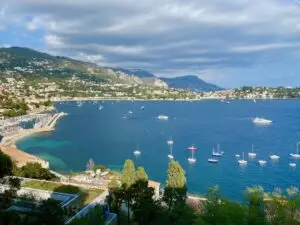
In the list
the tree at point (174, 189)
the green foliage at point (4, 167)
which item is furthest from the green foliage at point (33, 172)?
the tree at point (174, 189)

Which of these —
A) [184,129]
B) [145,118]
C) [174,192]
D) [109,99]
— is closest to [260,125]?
[184,129]

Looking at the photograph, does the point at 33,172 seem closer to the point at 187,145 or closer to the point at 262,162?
the point at 262,162

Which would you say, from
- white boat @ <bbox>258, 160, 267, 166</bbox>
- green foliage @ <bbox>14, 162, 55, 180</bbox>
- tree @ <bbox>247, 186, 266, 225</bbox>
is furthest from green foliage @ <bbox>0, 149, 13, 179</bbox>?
white boat @ <bbox>258, 160, 267, 166</bbox>

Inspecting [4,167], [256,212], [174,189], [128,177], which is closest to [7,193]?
[4,167]

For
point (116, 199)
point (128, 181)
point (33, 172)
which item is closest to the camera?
point (116, 199)

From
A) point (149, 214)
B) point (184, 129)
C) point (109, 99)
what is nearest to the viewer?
point (149, 214)

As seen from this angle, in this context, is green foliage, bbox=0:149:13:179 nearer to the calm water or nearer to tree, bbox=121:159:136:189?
tree, bbox=121:159:136:189

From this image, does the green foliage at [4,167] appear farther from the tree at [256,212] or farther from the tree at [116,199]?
the tree at [256,212]

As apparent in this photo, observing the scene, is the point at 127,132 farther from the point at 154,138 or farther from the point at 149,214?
the point at 149,214
